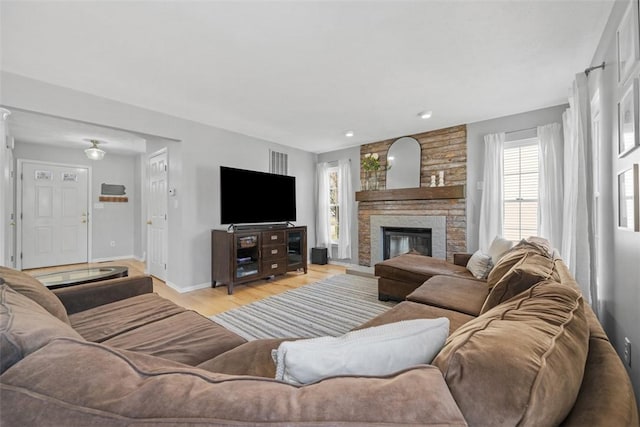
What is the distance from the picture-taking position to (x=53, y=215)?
17.4 ft

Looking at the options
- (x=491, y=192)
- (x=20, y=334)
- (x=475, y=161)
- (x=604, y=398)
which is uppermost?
(x=475, y=161)

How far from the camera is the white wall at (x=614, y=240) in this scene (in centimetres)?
134

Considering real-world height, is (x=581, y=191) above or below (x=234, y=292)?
above

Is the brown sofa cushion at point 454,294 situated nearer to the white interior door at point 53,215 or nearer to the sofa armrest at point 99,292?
the sofa armrest at point 99,292

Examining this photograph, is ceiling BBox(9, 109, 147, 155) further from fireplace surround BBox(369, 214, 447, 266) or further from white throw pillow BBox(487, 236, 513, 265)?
white throw pillow BBox(487, 236, 513, 265)

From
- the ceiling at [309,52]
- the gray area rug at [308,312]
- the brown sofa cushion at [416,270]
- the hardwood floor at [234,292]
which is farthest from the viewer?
the hardwood floor at [234,292]

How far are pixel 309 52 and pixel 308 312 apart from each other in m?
2.53

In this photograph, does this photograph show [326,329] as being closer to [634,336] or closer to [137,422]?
[634,336]

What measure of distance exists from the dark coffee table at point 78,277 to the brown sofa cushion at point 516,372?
2844 millimetres

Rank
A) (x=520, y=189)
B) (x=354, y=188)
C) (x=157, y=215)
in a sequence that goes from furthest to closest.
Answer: (x=354, y=188) < (x=157, y=215) < (x=520, y=189)

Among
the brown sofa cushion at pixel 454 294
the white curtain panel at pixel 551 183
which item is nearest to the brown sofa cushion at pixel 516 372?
the brown sofa cushion at pixel 454 294

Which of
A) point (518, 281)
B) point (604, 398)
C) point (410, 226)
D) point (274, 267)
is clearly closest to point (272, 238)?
point (274, 267)

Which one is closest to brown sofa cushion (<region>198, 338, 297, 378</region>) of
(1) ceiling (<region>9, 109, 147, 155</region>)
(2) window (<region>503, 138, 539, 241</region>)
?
(1) ceiling (<region>9, 109, 147, 155</region>)

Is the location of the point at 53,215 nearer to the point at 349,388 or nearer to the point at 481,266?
the point at 349,388
